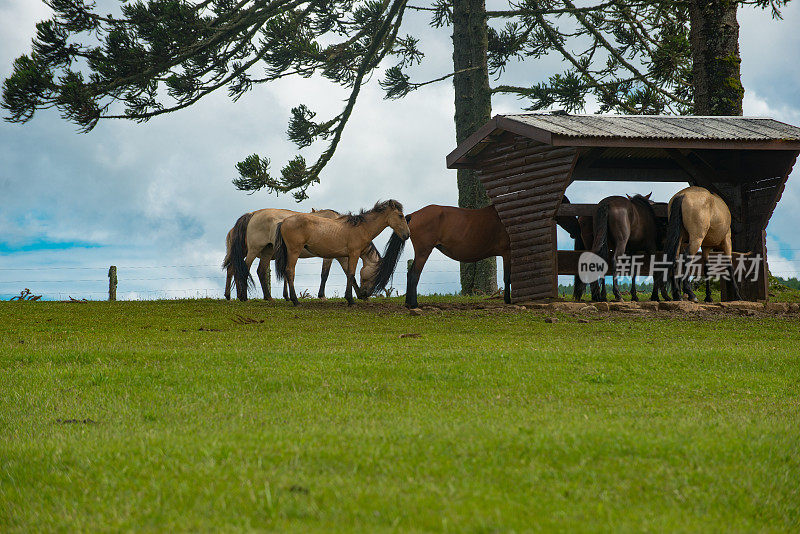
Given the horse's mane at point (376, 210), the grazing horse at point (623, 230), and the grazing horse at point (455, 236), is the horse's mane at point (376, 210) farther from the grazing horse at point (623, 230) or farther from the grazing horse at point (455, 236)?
the grazing horse at point (623, 230)

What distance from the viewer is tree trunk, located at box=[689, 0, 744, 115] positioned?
1906 cm

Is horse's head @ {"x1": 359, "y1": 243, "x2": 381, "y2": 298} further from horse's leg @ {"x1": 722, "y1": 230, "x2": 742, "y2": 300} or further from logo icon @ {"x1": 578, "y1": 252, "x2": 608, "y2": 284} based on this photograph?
horse's leg @ {"x1": 722, "y1": 230, "x2": 742, "y2": 300}

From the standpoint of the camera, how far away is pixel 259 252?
17688 millimetres

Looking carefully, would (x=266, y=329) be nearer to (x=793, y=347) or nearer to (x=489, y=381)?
(x=489, y=381)

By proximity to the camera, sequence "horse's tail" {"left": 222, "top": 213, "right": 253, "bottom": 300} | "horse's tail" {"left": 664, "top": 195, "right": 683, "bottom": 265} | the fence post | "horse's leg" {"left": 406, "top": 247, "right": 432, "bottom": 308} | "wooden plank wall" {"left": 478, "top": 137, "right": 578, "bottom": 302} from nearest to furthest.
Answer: "horse's tail" {"left": 664, "top": 195, "right": 683, "bottom": 265} → "wooden plank wall" {"left": 478, "top": 137, "right": 578, "bottom": 302} → "horse's leg" {"left": 406, "top": 247, "right": 432, "bottom": 308} → "horse's tail" {"left": 222, "top": 213, "right": 253, "bottom": 300} → the fence post

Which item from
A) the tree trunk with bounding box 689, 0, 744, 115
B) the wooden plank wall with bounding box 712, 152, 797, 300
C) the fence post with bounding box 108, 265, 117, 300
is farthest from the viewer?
the fence post with bounding box 108, 265, 117, 300

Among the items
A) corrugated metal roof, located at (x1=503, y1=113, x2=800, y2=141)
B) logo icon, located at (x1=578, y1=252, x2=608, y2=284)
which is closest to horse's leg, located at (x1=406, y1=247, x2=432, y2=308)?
logo icon, located at (x1=578, y1=252, x2=608, y2=284)

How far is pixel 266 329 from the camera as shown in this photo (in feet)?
40.0

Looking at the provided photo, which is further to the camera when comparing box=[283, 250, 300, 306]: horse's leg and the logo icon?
box=[283, 250, 300, 306]: horse's leg

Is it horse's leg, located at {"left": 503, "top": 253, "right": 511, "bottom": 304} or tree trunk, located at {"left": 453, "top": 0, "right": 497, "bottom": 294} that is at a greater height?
tree trunk, located at {"left": 453, "top": 0, "right": 497, "bottom": 294}

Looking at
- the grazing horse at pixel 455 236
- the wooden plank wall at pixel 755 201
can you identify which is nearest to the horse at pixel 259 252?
the grazing horse at pixel 455 236

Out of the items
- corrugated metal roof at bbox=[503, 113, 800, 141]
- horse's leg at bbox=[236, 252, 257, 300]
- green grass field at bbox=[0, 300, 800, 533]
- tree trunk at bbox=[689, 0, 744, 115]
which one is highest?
tree trunk at bbox=[689, 0, 744, 115]

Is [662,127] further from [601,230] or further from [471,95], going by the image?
[471,95]

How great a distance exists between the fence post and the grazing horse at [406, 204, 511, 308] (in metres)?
11.6
